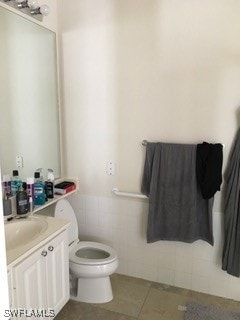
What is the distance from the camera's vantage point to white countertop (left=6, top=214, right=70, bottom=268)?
133cm

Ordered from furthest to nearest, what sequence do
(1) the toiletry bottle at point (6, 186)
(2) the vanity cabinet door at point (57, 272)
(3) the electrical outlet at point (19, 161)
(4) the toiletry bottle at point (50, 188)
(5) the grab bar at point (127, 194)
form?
(5) the grab bar at point (127, 194), (4) the toiletry bottle at point (50, 188), (3) the electrical outlet at point (19, 161), (1) the toiletry bottle at point (6, 186), (2) the vanity cabinet door at point (57, 272)

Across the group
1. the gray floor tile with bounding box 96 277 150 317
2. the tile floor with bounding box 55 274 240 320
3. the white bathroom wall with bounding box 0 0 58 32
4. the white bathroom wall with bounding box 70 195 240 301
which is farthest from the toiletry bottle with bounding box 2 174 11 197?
the white bathroom wall with bounding box 0 0 58 32

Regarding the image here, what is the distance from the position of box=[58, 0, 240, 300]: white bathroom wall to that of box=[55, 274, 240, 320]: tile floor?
0.08m

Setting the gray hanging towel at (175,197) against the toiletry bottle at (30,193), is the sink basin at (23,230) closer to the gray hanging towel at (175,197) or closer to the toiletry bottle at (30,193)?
the toiletry bottle at (30,193)

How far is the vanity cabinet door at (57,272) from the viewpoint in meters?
1.63

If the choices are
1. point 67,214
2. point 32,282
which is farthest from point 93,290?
point 32,282

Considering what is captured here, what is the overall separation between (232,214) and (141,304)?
3.34 feet

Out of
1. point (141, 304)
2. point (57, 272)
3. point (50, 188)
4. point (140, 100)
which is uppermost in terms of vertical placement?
point (140, 100)

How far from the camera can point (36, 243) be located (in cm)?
148

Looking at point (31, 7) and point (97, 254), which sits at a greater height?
point (31, 7)

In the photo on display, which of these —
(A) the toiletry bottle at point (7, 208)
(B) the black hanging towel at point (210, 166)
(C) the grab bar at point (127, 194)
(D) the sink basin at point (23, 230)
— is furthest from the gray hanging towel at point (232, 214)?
(A) the toiletry bottle at point (7, 208)

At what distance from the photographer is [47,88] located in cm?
231

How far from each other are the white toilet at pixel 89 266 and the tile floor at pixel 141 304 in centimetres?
7

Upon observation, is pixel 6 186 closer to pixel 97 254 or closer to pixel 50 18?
pixel 97 254
